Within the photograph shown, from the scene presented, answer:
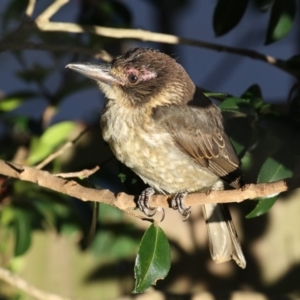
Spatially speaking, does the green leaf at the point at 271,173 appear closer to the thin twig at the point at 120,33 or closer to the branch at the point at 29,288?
the thin twig at the point at 120,33

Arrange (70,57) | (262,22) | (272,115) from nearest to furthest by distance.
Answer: (272,115) < (70,57) < (262,22)

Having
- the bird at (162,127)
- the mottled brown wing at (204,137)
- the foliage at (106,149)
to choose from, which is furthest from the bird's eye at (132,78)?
the foliage at (106,149)

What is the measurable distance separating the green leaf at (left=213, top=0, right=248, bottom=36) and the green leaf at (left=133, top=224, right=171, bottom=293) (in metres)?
1.00

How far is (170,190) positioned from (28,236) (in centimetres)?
62

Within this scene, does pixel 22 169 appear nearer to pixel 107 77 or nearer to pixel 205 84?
pixel 107 77

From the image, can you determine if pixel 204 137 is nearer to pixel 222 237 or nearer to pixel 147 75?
pixel 147 75

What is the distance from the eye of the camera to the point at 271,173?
2.81 meters

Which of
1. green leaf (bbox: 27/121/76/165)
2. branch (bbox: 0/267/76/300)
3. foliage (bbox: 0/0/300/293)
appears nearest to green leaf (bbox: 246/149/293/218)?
foliage (bbox: 0/0/300/293)

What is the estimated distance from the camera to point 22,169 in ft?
8.23

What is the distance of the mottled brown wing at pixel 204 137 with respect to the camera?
3.02 meters

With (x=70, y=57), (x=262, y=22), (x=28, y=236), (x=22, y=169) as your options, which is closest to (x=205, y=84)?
(x=262, y=22)

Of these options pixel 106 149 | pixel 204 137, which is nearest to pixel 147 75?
pixel 204 137

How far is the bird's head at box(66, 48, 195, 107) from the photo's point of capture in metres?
3.09

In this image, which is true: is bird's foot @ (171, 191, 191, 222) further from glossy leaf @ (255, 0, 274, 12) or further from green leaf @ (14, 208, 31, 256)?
glossy leaf @ (255, 0, 274, 12)
